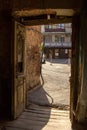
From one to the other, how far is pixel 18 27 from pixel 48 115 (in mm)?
2631

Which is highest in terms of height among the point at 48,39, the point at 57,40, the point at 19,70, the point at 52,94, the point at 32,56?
the point at 48,39

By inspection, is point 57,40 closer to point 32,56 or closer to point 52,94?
point 32,56

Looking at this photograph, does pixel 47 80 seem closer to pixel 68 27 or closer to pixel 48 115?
pixel 48 115

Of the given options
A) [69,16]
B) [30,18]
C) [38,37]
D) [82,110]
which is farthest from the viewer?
[38,37]

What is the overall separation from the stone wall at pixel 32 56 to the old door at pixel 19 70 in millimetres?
2284

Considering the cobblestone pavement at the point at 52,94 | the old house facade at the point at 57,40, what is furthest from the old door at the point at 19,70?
the old house facade at the point at 57,40

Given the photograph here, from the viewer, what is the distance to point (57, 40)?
4438 cm

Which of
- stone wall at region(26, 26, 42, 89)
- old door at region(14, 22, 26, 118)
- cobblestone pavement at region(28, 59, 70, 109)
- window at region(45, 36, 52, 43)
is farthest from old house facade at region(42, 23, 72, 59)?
old door at region(14, 22, 26, 118)

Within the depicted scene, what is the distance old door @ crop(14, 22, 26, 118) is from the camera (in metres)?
6.41

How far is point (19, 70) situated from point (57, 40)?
37.8 m

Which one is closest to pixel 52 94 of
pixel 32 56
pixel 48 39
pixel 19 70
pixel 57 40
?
pixel 32 56

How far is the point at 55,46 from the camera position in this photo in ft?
146

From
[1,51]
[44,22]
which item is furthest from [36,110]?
[44,22]

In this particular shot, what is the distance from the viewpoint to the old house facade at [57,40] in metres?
44.0
